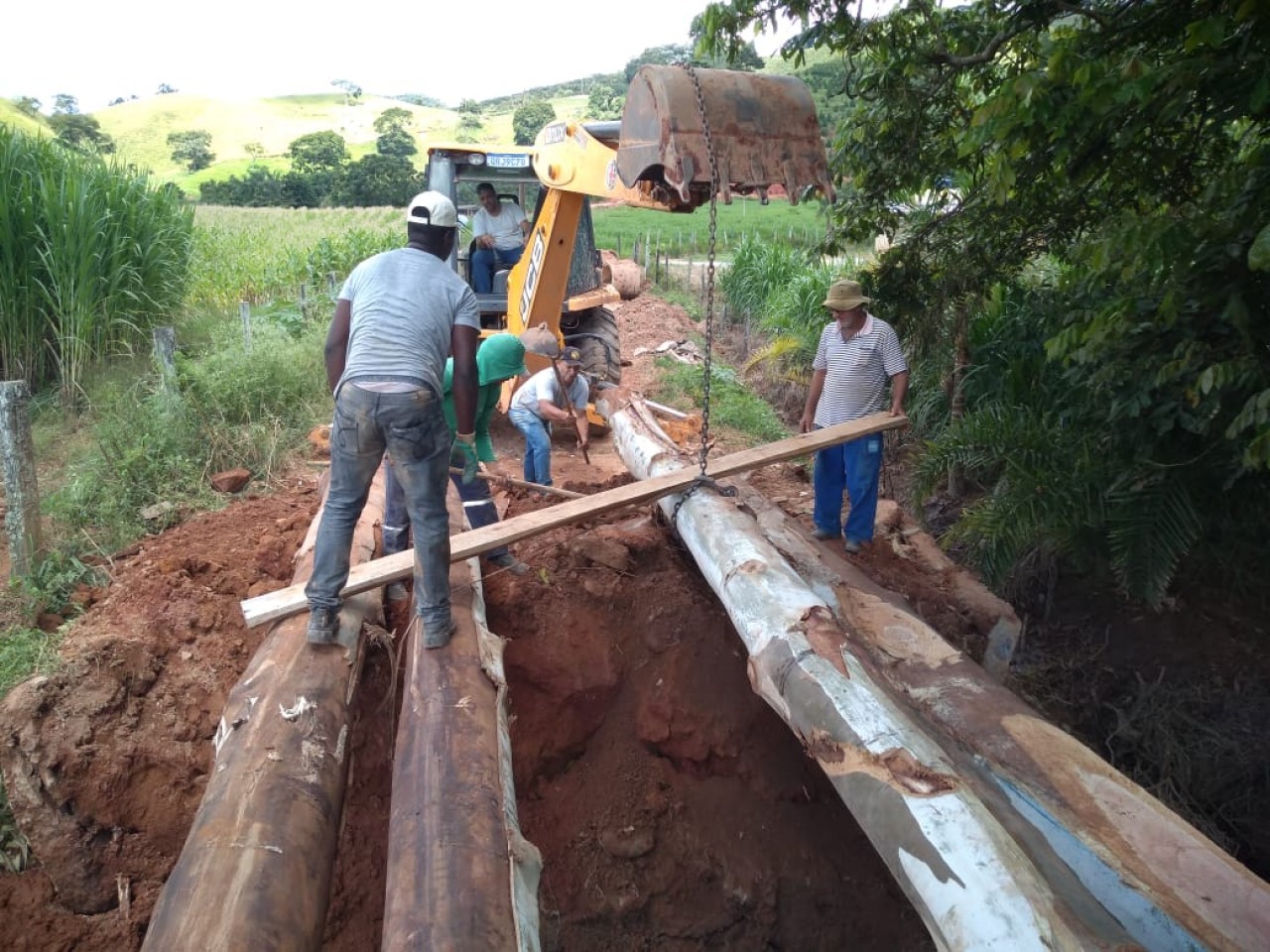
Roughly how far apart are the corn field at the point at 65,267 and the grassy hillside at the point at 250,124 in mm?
44464

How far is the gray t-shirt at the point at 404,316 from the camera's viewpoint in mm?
3186

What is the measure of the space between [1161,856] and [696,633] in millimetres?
2122

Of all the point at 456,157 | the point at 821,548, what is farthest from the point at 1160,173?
the point at 456,157

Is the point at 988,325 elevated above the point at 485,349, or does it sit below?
below

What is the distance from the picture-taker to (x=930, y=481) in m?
5.89

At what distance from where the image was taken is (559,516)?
13.4 ft

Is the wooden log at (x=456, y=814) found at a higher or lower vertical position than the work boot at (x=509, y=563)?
higher

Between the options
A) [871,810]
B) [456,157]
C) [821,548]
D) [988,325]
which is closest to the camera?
[871,810]

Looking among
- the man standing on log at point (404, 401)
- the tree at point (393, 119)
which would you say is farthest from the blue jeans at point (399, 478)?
the tree at point (393, 119)

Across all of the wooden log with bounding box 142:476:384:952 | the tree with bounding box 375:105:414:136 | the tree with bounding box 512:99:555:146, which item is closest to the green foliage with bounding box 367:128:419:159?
the tree with bounding box 512:99:555:146

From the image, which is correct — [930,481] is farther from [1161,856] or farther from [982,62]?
[1161,856]

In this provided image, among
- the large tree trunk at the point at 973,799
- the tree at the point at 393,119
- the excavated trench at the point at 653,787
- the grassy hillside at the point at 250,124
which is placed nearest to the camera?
the large tree trunk at the point at 973,799

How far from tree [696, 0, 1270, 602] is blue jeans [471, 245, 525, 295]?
3.31 meters

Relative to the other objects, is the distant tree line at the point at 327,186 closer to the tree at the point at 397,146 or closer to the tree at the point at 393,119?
the tree at the point at 397,146
